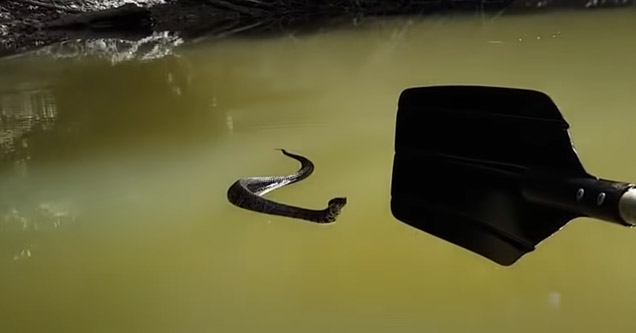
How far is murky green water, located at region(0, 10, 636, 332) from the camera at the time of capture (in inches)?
58.2

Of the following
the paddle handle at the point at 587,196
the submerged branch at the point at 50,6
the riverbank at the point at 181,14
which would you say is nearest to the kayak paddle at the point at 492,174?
the paddle handle at the point at 587,196

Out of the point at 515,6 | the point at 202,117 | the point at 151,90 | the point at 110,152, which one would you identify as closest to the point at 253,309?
the point at 110,152

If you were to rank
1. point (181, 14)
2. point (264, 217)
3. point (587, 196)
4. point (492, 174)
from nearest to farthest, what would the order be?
point (587, 196) → point (492, 174) → point (264, 217) → point (181, 14)

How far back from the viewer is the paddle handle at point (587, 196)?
3.24ft

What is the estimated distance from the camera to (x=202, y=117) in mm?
2963

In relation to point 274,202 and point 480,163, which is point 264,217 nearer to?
point 274,202

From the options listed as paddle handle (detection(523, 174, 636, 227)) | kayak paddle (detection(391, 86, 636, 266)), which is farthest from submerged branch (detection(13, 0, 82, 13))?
paddle handle (detection(523, 174, 636, 227))

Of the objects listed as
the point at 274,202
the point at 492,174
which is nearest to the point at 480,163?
the point at 492,174

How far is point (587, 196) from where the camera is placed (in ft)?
3.46

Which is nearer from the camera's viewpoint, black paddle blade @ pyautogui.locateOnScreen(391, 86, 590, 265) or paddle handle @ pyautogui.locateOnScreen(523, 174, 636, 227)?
paddle handle @ pyautogui.locateOnScreen(523, 174, 636, 227)

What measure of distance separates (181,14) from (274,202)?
4935 millimetres

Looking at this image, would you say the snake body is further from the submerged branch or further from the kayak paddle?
the submerged branch

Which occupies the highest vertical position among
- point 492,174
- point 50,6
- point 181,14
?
point 492,174

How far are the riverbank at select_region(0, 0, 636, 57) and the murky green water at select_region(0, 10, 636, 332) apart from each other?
196 cm
